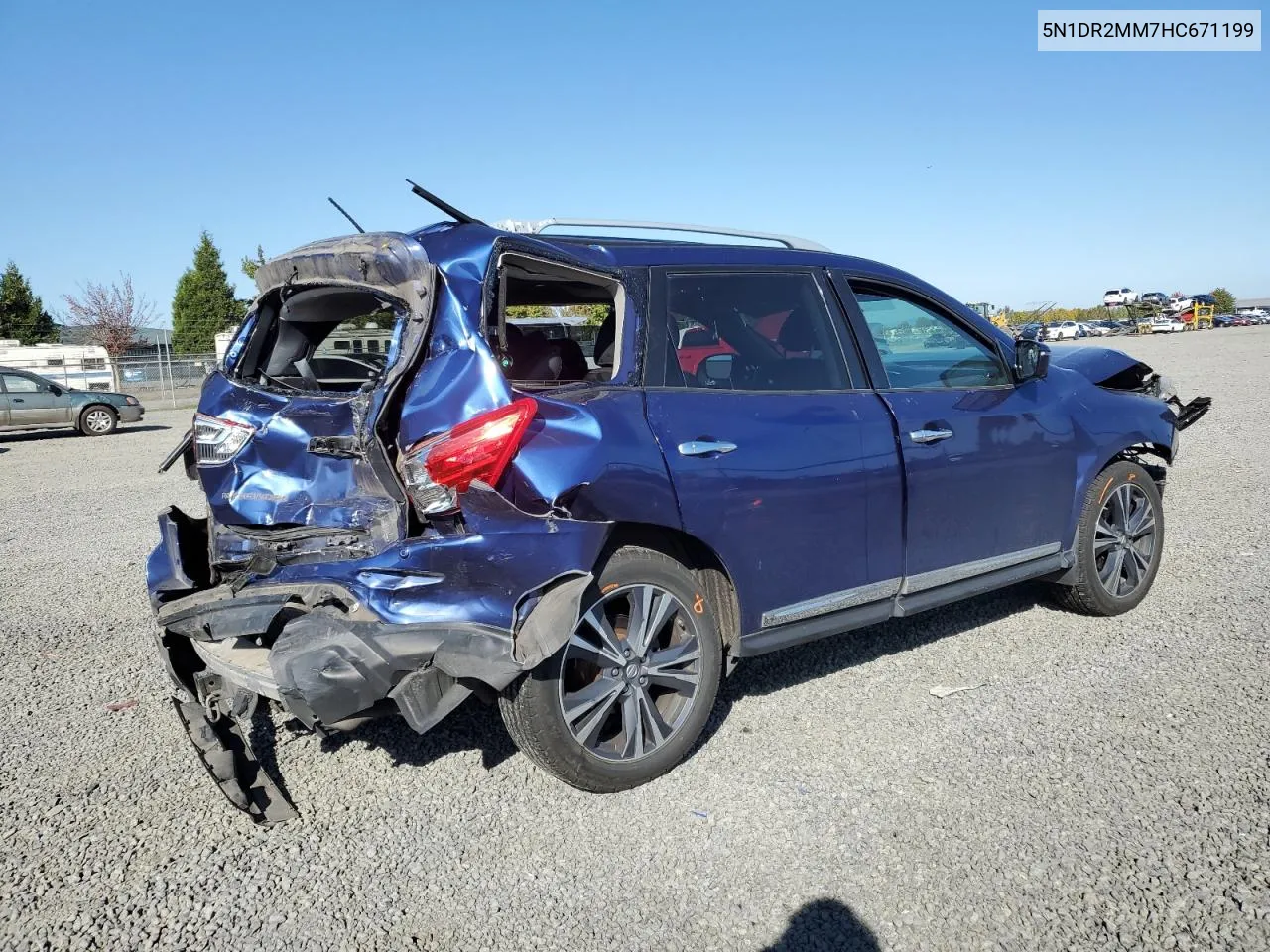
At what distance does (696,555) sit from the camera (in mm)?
3484

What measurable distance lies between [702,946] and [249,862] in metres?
1.43

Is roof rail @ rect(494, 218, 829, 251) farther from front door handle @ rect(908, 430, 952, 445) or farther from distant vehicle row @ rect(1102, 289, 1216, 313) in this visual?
distant vehicle row @ rect(1102, 289, 1216, 313)

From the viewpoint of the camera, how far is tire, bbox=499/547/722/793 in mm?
3053

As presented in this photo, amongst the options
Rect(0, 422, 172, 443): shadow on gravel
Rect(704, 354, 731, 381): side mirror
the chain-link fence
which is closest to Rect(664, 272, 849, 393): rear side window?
Rect(704, 354, 731, 381): side mirror

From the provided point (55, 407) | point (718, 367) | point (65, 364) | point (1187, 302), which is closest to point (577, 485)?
point (718, 367)

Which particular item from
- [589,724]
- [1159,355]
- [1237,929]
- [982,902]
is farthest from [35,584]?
[1159,355]

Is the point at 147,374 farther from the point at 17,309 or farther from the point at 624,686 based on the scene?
the point at 624,686

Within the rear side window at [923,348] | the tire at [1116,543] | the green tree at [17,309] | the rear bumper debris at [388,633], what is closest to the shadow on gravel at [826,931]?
the rear bumper debris at [388,633]

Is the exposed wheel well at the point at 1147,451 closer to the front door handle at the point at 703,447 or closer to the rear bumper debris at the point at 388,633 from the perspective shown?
the front door handle at the point at 703,447

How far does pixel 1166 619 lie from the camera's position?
4.83 m

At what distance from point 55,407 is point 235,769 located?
18848 mm

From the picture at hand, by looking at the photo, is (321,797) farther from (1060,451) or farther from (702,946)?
(1060,451)

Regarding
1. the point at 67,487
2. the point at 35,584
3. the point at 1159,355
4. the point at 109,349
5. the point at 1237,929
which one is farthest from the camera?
the point at 109,349

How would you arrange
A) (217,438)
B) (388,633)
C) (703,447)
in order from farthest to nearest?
1. (217,438)
2. (703,447)
3. (388,633)
